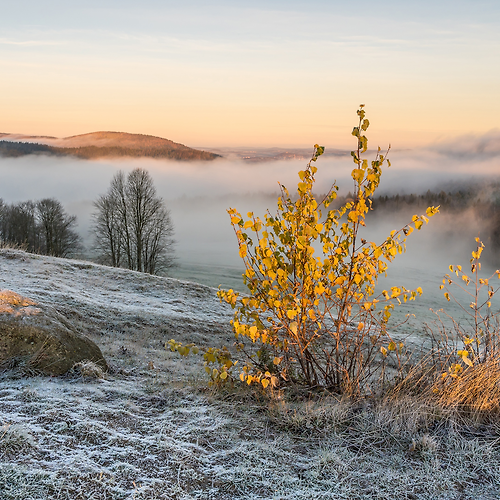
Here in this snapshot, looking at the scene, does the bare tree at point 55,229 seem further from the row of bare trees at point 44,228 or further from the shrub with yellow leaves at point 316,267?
the shrub with yellow leaves at point 316,267

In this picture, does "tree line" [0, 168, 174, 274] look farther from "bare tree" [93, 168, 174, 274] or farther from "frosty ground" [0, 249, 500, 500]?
"frosty ground" [0, 249, 500, 500]

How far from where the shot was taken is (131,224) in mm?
36031

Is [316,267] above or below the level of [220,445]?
above

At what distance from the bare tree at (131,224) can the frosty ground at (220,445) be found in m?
31.7

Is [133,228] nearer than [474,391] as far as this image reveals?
No

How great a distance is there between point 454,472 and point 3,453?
3366mm

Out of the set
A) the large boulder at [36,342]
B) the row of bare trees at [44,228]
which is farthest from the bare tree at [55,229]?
the large boulder at [36,342]

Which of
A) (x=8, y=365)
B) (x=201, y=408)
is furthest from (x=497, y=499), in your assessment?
(x=8, y=365)

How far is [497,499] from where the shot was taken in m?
3.16

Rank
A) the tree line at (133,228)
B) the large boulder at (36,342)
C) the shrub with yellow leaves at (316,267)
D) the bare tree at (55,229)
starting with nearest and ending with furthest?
the shrub with yellow leaves at (316,267) → the large boulder at (36,342) → the tree line at (133,228) → the bare tree at (55,229)

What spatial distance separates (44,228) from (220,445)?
42.2 m

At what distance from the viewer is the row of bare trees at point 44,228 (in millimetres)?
40844

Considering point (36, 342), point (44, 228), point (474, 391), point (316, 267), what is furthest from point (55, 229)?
point (474, 391)

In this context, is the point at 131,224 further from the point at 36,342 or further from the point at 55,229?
the point at 36,342
